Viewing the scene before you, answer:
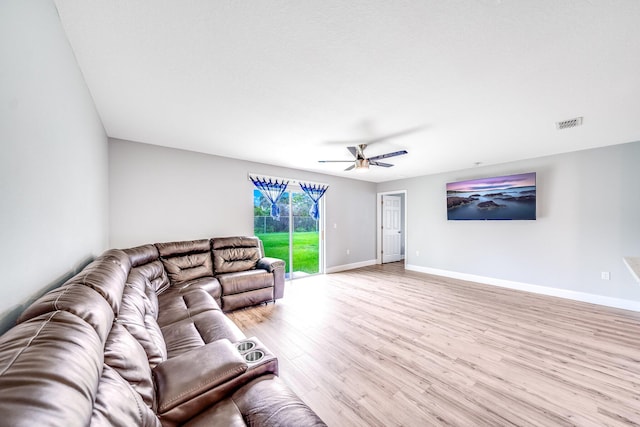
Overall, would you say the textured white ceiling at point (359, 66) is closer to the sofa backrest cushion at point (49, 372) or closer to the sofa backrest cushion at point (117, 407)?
the sofa backrest cushion at point (49, 372)

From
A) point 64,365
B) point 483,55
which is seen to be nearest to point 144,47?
point 64,365

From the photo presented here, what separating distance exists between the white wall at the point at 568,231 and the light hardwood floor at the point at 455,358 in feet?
1.62

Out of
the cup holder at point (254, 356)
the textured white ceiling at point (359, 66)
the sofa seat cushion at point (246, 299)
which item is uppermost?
the textured white ceiling at point (359, 66)

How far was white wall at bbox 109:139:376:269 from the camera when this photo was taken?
10.9 feet

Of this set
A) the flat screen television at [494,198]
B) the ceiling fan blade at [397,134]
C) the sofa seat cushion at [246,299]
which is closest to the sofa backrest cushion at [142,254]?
the sofa seat cushion at [246,299]

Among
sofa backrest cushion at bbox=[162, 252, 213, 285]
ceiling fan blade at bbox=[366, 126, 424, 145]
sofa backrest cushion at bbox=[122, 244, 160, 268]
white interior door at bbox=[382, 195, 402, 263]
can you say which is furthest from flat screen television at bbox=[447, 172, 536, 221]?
sofa backrest cushion at bbox=[122, 244, 160, 268]

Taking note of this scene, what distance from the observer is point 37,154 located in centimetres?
110

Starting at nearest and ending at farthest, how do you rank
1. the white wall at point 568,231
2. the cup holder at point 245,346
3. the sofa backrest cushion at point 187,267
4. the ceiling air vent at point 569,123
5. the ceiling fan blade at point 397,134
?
the cup holder at point 245,346 < the ceiling air vent at point 569,123 < the ceiling fan blade at point 397,134 < the sofa backrest cushion at point 187,267 < the white wall at point 568,231

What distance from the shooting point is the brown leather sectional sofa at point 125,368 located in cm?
53

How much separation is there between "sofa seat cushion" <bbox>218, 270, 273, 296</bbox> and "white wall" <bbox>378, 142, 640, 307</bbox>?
13.5 ft

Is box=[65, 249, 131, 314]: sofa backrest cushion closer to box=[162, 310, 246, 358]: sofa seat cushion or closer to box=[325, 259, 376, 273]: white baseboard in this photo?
box=[162, 310, 246, 358]: sofa seat cushion

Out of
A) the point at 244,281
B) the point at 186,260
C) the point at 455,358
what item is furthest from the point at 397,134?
the point at 186,260

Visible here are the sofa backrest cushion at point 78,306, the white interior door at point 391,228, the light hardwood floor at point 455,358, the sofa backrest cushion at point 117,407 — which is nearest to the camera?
the sofa backrest cushion at point 117,407

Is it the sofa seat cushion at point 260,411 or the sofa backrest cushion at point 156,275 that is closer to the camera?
the sofa seat cushion at point 260,411
